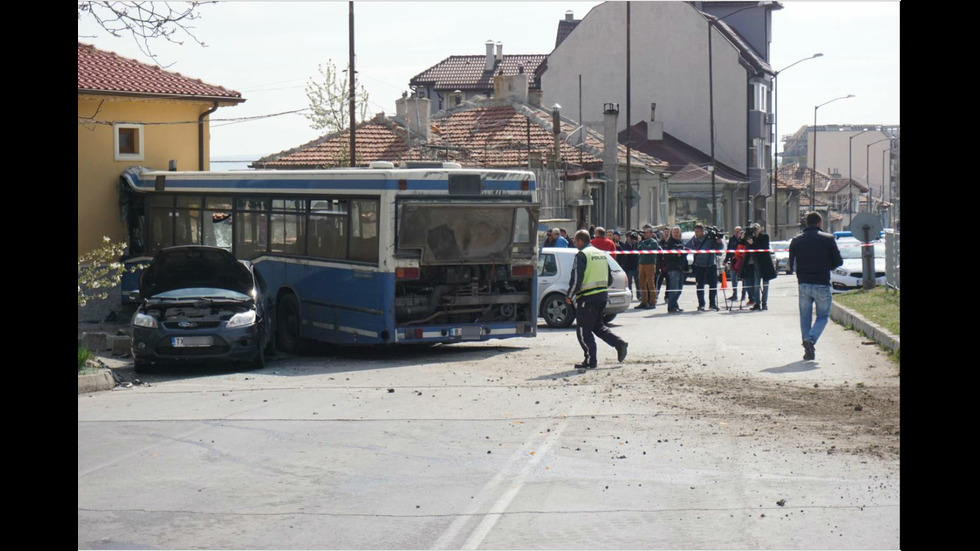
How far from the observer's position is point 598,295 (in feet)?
54.3

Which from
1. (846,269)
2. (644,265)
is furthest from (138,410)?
(846,269)

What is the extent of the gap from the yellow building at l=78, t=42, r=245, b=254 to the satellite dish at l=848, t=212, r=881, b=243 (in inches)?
560

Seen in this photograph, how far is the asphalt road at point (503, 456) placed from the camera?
7473 millimetres

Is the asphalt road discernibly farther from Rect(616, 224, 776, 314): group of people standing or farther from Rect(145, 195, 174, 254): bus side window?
Rect(616, 224, 776, 314): group of people standing

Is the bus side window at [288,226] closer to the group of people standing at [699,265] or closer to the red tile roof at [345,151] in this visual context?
the group of people standing at [699,265]

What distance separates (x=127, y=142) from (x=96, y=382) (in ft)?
42.8

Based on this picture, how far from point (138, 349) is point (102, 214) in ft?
34.5

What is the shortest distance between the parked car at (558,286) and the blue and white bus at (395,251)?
4.34m

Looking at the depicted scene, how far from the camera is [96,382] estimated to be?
15.1 m

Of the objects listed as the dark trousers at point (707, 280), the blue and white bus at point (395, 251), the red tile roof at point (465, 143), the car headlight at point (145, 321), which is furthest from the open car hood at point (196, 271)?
the red tile roof at point (465, 143)

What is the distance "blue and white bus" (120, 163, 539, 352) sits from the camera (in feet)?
57.6

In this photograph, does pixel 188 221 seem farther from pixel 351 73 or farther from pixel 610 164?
pixel 610 164

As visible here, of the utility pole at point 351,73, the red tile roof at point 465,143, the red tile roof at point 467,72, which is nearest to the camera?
the utility pole at point 351,73
